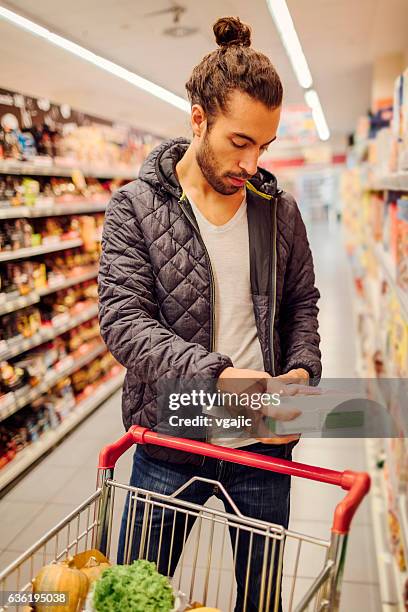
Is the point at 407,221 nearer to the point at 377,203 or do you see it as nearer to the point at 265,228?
the point at 265,228

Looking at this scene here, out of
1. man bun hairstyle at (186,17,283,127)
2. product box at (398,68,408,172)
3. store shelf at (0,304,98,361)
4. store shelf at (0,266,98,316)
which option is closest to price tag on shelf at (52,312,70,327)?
store shelf at (0,304,98,361)

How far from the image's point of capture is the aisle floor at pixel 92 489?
8.86 ft

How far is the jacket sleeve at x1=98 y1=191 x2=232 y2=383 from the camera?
120cm

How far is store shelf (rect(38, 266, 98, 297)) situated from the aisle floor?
1.14m

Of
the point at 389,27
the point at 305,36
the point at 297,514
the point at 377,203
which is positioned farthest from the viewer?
the point at 305,36

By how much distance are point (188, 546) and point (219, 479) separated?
1635 millimetres

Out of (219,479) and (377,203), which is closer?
(219,479)

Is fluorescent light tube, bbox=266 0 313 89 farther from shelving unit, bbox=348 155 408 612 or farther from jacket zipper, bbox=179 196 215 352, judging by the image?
jacket zipper, bbox=179 196 215 352

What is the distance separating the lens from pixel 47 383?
428cm

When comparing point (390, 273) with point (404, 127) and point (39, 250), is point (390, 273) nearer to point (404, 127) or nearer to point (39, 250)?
point (404, 127)

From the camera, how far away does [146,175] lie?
1458 millimetres

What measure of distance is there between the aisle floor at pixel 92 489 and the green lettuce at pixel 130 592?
175cm

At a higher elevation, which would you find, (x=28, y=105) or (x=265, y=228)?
(x=28, y=105)

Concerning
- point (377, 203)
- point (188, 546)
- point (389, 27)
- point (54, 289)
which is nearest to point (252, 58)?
point (188, 546)
